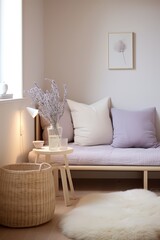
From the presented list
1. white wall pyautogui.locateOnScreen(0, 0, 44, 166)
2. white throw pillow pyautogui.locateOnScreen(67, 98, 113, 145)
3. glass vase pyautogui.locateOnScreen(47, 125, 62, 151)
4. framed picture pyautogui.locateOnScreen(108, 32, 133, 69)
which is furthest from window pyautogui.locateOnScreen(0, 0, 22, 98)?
framed picture pyautogui.locateOnScreen(108, 32, 133, 69)

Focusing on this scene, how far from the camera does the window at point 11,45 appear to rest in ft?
13.5

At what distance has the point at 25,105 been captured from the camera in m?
4.32

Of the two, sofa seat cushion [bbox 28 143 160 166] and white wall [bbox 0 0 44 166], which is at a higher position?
white wall [bbox 0 0 44 166]

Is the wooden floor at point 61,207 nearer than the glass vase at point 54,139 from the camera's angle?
Yes

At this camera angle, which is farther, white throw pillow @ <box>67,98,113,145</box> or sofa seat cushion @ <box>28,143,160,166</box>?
white throw pillow @ <box>67,98,113,145</box>

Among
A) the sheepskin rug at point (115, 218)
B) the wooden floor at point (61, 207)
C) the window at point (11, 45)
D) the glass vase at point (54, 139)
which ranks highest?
the window at point (11, 45)

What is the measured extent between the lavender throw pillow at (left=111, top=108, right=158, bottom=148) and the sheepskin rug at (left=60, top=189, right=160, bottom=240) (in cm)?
75

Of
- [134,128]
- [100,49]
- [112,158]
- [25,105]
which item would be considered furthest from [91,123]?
[100,49]

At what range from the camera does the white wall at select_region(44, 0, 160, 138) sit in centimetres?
496

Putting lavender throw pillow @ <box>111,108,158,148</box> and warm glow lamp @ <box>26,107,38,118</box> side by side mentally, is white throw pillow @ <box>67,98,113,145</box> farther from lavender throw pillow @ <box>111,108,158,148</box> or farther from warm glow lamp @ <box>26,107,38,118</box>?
warm glow lamp @ <box>26,107,38,118</box>

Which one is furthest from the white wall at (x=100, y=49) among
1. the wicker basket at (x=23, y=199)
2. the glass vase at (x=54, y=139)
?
the wicker basket at (x=23, y=199)

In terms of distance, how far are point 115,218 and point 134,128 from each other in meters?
1.61

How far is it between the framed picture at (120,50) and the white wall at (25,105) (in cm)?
86

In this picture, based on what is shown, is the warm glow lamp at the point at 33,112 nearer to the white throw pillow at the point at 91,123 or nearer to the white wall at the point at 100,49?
the white throw pillow at the point at 91,123
